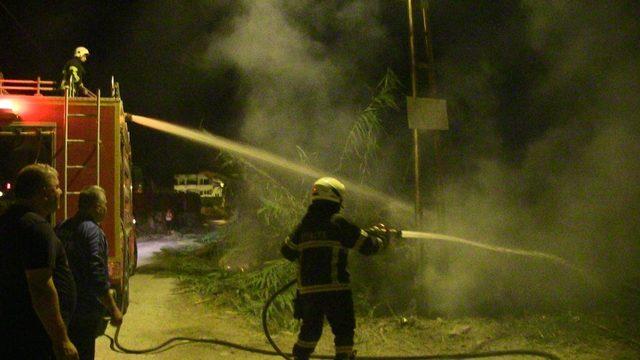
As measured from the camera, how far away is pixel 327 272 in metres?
3.87

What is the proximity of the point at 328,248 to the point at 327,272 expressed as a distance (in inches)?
7.1

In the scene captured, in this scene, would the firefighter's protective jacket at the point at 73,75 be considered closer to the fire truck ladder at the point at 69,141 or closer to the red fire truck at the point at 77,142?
the red fire truck at the point at 77,142

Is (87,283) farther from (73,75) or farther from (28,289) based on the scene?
(73,75)

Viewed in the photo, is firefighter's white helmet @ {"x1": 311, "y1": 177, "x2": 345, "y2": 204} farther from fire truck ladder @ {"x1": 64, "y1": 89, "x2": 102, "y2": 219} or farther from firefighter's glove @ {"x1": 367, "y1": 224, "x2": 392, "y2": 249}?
fire truck ladder @ {"x1": 64, "y1": 89, "x2": 102, "y2": 219}

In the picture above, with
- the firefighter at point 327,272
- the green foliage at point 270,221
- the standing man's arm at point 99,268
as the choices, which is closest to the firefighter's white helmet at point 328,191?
the firefighter at point 327,272

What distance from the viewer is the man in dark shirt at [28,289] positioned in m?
2.36

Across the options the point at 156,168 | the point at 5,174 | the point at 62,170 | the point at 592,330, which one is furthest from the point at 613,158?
the point at 156,168

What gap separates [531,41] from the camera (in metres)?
7.93

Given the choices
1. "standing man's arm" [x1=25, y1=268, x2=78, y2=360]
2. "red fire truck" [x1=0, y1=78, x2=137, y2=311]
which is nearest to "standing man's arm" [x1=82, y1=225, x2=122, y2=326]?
"standing man's arm" [x1=25, y1=268, x2=78, y2=360]

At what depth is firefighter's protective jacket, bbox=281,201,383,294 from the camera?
3.86 meters

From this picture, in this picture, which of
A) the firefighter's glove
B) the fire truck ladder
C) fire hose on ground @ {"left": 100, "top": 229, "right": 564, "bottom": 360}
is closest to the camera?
the firefighter's glove

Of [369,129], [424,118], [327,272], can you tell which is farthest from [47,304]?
[369,129]

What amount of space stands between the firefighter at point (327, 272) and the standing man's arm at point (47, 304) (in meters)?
1.85

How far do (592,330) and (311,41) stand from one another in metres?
6.09
